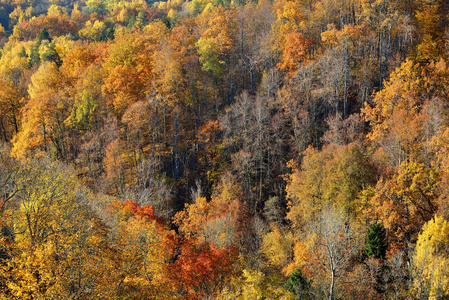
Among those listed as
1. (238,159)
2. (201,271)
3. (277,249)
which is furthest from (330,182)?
(201,271)

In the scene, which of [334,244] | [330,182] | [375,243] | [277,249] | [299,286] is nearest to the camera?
[334,244]

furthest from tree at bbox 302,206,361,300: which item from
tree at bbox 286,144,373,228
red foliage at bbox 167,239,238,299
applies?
red foliage at bbox 167,239,238,299

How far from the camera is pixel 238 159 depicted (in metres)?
47.2

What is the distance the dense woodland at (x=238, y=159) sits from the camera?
23672 mm

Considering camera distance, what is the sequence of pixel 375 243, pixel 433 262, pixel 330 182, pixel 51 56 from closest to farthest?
pixel 433 262, pixel 375 243, pixel 330 182, pixel 51 56

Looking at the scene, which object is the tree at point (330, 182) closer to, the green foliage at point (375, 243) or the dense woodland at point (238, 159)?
the dense woodland at point (238, 159)

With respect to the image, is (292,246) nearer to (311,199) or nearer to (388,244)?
(311,199)

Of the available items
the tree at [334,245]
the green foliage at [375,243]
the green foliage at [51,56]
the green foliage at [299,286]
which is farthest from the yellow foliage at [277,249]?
the green foliage at [51,56]

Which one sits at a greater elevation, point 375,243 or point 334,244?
point 334,244

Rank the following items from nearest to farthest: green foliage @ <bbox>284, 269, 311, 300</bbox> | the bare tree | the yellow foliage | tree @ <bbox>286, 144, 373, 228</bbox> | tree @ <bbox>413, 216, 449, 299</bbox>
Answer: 1. tree @ <bbox>413, 216, 449, 299</bbox>
2. the bare tree
3. green foliage @ <bbox>284, 269, 311, 300</bbox>
4. tree @ <bbox>286, 144, 373, 228</bbox>
5. the yellow foliage

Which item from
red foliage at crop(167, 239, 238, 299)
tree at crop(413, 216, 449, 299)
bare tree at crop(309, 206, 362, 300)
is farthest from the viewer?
red foliage at crop(167, 239, 238, 299)

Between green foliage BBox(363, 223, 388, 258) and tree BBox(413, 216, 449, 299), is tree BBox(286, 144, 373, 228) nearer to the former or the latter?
green foliage BBox(363, 223, 388, 258)

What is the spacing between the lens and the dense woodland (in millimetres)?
23672

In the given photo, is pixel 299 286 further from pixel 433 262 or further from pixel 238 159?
pixel 238 159
